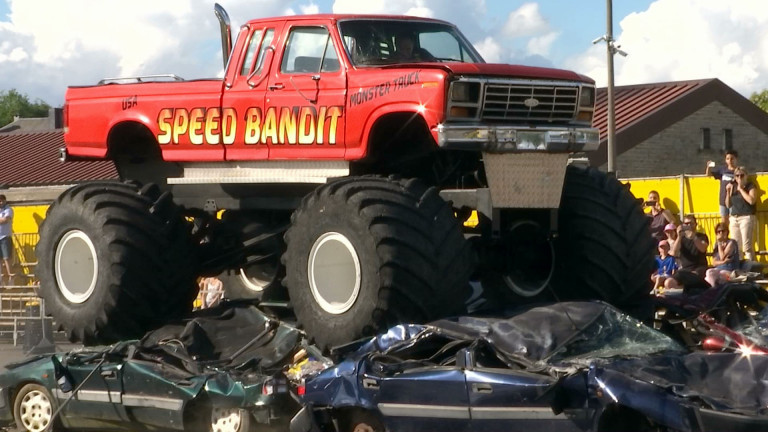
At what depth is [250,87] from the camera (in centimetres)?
1153

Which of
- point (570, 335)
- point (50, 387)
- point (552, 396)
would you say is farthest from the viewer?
point (50, 387)

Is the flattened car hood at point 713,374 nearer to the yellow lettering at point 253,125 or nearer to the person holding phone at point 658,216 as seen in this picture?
the yellow lettering at point 253,125

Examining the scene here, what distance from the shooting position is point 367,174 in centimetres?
1102

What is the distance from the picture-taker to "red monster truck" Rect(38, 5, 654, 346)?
9.96 m

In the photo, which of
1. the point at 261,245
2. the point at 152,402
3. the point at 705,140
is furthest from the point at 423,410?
the point at 705,140

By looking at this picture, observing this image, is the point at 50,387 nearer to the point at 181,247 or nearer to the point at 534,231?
the point at 181,247

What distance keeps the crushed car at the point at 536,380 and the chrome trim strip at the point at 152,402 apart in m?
1.06

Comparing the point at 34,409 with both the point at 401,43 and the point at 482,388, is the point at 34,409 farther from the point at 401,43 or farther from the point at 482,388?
the point at 482,388

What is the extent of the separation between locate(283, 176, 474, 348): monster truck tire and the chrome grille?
0.83m

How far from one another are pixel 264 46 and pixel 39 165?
42.0 metres

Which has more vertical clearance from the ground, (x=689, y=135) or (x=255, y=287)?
(x=689, y=135)

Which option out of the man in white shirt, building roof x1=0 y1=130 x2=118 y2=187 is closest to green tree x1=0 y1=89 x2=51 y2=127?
building roof x1=0 y1=130 x2=118 y2=187

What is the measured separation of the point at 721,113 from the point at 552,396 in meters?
35.2

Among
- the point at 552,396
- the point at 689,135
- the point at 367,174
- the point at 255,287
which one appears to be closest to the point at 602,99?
the point at 689,135
